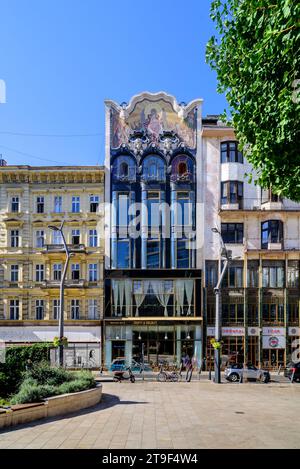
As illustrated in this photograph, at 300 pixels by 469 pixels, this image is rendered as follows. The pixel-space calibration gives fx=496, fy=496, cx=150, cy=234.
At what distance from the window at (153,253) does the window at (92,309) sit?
5489mm

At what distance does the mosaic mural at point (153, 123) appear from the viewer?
4309 cm

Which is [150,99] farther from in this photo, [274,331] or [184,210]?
[274,331]

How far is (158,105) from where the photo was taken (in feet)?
143

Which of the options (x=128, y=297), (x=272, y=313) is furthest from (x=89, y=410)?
(x=272, y=313)

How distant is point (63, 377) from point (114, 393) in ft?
14.2

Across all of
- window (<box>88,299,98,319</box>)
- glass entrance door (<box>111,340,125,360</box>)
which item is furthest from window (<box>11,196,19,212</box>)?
glass entrance door (<box>111,340,125,360</box>)

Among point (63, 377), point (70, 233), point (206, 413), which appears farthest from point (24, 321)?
point (206, 413)

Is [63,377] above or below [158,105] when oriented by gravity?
below

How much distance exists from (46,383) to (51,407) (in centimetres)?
239

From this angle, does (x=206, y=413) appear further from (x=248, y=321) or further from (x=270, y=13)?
(x=248, y=321)

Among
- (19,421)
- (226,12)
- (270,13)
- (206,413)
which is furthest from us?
(206,413)

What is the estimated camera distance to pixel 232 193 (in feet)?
137

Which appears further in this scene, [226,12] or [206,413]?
[206,413]

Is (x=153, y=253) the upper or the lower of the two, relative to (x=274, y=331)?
upper
